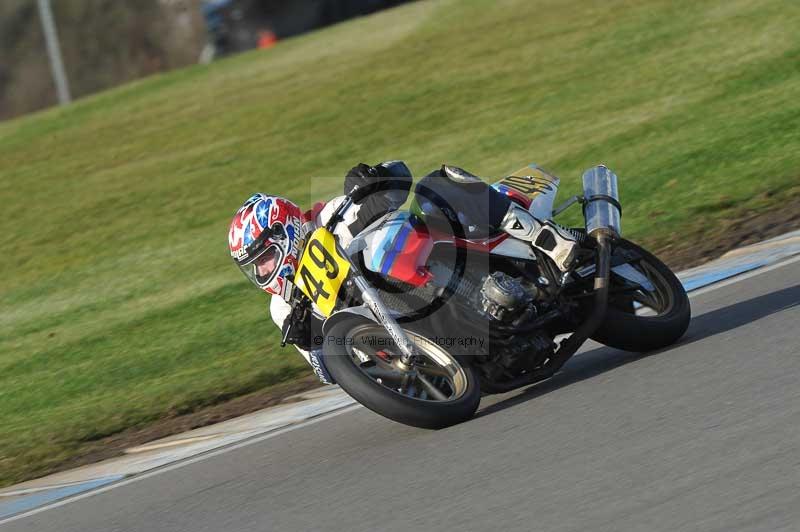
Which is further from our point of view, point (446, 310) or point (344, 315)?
point (446, 310)

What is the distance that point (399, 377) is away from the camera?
6.08 m

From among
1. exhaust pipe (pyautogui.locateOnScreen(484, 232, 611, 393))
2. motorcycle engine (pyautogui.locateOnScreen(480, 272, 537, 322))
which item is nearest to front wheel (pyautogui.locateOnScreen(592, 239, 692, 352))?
exhaust pipe (pyautogui.locateOnScreen(484, 232, 611, 393))

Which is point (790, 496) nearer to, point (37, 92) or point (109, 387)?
point (109, 387)

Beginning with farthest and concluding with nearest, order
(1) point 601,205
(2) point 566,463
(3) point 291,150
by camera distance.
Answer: (3) point 291,150 → (1) point 601,205 → (2) point 566,463

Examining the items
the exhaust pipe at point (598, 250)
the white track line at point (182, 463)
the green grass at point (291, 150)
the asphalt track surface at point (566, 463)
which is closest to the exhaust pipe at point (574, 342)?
the exhaust pipe at point (598, 250)

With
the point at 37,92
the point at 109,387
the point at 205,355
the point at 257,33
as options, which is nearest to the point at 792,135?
the point at 205,355

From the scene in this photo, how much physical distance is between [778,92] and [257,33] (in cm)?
1727

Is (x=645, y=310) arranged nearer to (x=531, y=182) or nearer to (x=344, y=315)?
(x=531, y=182)

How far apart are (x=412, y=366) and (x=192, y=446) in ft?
6.00

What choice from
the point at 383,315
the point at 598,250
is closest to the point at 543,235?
the point at 598,250

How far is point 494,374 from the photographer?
6.15 metres

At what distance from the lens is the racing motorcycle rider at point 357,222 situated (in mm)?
6160

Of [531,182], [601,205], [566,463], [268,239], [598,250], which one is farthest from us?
[531,182]

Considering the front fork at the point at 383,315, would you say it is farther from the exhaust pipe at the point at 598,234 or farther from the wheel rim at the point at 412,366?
the exhaust pipe at the point at 598,234
